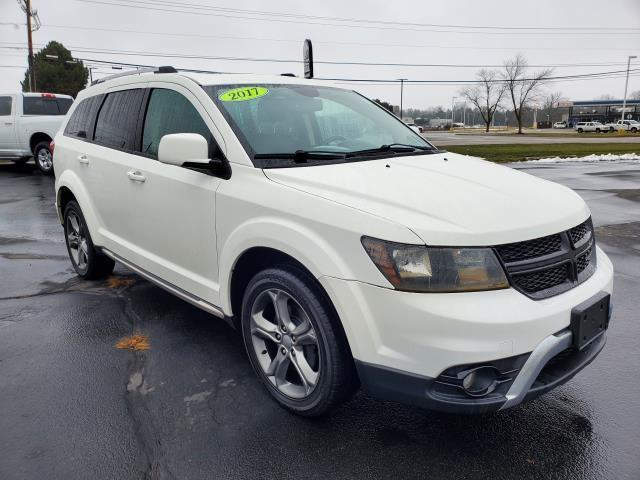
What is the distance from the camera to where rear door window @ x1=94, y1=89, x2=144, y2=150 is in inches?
161

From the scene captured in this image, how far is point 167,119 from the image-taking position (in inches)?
146

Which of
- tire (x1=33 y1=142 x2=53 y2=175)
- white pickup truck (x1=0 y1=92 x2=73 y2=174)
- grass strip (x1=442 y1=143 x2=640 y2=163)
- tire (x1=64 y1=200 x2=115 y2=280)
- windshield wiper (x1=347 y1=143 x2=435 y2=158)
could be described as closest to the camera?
windshield wiper (x1=347 y1=143 x2=435 y2=158)

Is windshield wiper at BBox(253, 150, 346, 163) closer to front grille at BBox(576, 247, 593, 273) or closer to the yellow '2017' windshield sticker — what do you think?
the yellow '2017' windshield sticker


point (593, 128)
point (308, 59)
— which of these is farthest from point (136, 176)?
point (593, 128)

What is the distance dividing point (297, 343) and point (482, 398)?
37.4 inches

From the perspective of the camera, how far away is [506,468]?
2.47 m

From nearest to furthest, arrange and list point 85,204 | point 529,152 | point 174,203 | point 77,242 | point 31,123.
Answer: point 174,203, point 85,204, point 77,242, point 31,123, point 529,152

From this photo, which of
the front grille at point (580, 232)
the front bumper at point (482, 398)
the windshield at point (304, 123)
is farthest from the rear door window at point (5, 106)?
the front grille at point (580, 232)

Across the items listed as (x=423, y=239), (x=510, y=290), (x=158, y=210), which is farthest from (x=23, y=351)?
(x=510, y=290)

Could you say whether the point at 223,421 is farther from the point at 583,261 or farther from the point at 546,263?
the point at 583,261

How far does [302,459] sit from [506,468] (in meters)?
0.94

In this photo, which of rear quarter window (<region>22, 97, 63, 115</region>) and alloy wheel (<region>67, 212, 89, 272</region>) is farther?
rear quarter window (<region>22, 97, 63, 115</region>)

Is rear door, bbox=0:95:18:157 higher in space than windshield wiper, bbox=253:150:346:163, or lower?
higher

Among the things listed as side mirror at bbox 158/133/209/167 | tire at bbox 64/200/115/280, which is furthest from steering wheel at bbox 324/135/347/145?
tire at bbox 64/200/115/280
